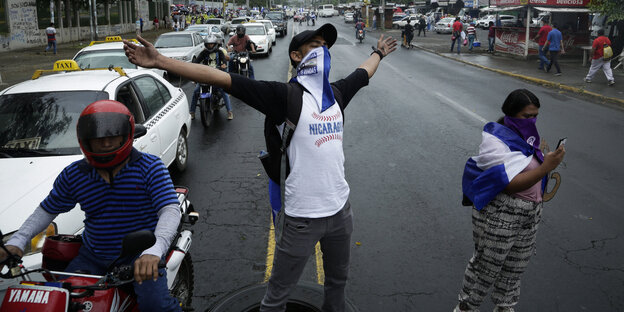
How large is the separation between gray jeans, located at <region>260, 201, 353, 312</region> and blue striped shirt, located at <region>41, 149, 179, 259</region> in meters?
0.67

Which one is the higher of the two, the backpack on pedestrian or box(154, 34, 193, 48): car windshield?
box(154, 34, 193, 48): car windshield

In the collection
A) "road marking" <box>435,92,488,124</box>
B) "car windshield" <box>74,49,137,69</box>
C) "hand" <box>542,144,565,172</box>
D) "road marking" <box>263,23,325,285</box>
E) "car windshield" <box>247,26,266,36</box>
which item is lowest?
"road marking" <box>263,23,325,285</box>

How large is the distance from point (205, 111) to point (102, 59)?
135 inches

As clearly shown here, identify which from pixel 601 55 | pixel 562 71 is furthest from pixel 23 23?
pixel 601 55

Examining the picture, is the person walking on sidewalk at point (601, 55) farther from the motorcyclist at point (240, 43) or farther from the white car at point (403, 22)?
the white car at point (403, 22)

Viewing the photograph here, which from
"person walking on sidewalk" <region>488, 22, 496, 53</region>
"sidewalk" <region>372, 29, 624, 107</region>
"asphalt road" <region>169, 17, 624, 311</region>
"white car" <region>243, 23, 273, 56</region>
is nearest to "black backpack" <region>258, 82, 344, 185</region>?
"asphalt road" <region>169, 17, 624, 311</region>

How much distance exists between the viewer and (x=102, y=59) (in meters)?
11.3

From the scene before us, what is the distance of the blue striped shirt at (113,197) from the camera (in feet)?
8.64

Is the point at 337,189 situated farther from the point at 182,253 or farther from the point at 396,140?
the point at 396,140

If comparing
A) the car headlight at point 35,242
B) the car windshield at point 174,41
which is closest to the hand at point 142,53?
the car headlight at point 35,242

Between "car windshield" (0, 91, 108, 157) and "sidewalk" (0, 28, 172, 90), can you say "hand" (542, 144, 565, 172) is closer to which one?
"car windshield" (0, 91, 108, 157)

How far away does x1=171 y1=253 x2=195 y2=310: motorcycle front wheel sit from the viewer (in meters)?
3.27

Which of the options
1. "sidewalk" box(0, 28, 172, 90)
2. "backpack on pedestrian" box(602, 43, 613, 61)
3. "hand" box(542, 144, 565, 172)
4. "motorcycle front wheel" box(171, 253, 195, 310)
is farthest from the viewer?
"sidewalk" box(0, 28, 172, 90)

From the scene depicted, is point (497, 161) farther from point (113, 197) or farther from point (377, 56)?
point (113, 197)
